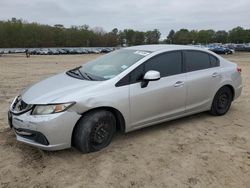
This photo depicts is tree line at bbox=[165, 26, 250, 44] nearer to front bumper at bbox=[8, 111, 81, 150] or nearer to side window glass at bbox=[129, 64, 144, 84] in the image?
side window glass at bbox=[129, 64, 144, 84]

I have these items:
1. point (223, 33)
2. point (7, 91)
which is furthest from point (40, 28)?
point (7, 91)

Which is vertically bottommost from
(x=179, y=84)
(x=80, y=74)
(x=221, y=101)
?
(x=221, y=101)

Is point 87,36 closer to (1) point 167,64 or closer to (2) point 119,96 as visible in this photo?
(1) point 167,64

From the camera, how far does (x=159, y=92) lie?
4.90 metres

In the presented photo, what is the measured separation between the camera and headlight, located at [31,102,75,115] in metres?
3.99

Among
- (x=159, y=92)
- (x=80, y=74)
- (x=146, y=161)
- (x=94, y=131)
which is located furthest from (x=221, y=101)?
(x=94, y=131)

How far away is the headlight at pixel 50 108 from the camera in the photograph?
3.99 meters

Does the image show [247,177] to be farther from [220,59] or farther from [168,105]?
[220,59]

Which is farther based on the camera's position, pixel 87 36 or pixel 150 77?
pixel 87 36

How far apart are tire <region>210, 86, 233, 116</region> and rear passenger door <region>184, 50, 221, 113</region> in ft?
0.62

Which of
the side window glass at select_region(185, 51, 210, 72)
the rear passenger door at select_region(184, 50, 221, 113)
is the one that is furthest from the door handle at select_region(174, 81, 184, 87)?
the side window glass at select_region(185, 51, 210, 72)

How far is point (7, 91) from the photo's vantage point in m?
9.61

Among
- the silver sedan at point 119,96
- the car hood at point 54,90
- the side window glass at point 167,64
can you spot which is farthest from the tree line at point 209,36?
the car hood at point 54,90

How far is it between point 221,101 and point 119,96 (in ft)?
8.60
